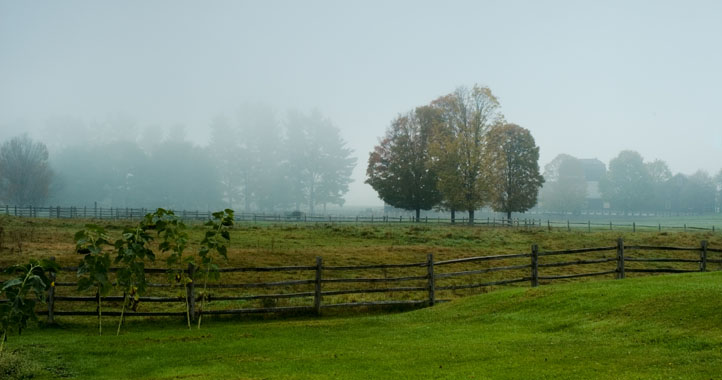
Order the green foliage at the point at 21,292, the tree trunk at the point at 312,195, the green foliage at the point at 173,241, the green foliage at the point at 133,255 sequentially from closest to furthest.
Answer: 1. the green foliage at the point at 21,292
2. the green foliage at the point at 133,255
3. the green foliage at the point at 173,241
4. the tree trunk at the point at 312,195

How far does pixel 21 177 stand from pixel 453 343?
3036 inches

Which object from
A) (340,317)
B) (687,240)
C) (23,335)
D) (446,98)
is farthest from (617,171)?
(23,335)

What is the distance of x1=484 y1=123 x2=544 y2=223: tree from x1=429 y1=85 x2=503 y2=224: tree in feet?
8.90

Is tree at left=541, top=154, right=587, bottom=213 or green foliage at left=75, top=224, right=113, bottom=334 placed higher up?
tree at left=541, top=154, right=587, bottom=213

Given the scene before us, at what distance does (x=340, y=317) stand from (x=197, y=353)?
557cm

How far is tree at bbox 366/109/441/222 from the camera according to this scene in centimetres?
5612

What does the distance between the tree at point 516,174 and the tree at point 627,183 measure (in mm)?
50633

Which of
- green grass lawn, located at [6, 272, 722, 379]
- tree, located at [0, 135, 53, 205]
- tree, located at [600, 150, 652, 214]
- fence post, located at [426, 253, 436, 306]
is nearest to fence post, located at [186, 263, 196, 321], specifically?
green grass lawn, located at [6, 272, 722, 379]

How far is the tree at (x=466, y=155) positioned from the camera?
5066 cm

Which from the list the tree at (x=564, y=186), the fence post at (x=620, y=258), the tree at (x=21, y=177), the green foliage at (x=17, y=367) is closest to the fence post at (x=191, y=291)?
the green foliage at (x=17, y=367)

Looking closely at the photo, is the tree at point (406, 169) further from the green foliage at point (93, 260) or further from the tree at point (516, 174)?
the green foliage at point (93, 260)

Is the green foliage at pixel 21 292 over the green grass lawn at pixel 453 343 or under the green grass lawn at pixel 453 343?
over

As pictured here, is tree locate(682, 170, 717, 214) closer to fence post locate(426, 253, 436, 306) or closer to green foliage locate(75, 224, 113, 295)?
fence post locate(426, 253, 436, 306)

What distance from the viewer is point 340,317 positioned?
624 inches
